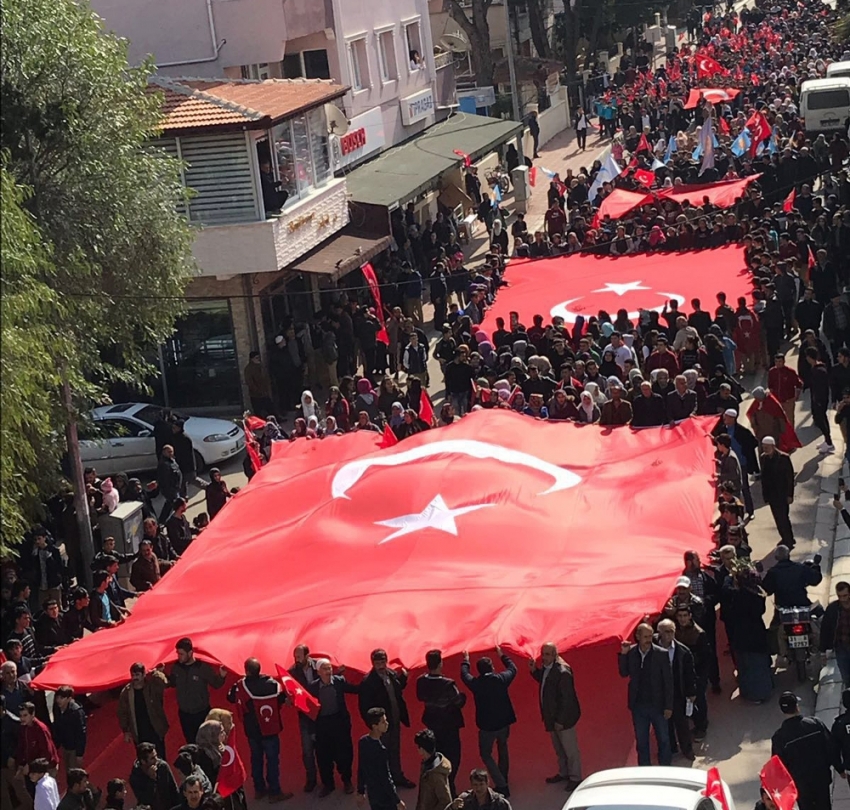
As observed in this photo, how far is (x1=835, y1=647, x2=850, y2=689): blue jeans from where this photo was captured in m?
13.5

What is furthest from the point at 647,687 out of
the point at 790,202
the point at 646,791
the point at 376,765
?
the point at 790,202

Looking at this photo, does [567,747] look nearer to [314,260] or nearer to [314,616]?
[314,616]

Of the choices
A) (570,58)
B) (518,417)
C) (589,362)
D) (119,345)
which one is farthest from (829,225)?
(570,58)

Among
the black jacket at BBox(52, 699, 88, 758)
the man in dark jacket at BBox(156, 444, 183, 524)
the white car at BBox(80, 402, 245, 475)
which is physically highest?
the black jacket at BBox(52, 699, 88, 758)

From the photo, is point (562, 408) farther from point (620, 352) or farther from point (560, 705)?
point (560, 705)

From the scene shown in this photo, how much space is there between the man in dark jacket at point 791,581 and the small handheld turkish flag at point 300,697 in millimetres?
4366

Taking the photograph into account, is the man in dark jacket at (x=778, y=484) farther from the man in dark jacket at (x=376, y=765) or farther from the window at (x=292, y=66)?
the window at (x=292, y=66)

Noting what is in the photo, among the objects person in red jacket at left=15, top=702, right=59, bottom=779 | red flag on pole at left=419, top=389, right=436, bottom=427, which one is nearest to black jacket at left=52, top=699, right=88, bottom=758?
person in red jacket at left=15, top=702, right=59, bottom=779

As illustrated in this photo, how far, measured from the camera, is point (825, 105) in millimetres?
44062

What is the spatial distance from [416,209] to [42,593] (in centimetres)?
2176

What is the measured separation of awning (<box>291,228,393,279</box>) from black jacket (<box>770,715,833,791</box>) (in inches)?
702

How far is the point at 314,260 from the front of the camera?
29.1m

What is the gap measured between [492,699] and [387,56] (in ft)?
98.6

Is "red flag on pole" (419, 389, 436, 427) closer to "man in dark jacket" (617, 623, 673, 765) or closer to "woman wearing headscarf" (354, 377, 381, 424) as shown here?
"woman wearing headscarf" (354, 377, 381, 424)
